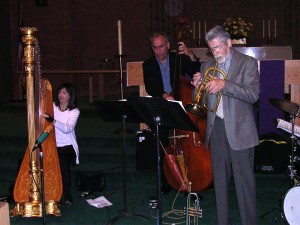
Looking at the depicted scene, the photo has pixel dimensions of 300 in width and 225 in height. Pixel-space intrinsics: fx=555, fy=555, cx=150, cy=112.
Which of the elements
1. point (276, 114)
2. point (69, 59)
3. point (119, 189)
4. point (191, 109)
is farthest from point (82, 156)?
point (69, 59)

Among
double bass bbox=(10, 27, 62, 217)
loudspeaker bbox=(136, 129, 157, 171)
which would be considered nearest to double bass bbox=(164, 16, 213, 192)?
double bass bbox=(10, 27, 62, 217)

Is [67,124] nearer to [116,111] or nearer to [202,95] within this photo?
[116,111]

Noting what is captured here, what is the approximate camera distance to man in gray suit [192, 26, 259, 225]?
4.22 metres

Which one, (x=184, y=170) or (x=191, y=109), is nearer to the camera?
(x=191, y=109)

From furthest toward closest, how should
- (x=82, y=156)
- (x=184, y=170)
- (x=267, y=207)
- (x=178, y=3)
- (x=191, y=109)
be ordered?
(x=178, y=3) → (x=82, y=156) → (x=267, y=207) → (x=184, y=170) → (x=191, y=109)

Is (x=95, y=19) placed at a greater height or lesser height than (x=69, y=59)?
greater

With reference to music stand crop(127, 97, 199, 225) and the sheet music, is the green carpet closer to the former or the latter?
the sheet music

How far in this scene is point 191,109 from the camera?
13.4 ft

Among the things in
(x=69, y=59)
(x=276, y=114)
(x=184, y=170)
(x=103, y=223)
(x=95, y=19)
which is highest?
(x=95, y=19)

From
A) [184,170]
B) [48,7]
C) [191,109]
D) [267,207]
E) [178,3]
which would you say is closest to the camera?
[191,109]

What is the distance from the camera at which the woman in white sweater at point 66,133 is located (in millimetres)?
5949

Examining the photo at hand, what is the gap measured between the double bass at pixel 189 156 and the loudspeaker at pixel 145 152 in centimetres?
124

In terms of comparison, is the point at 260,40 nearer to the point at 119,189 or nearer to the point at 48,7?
the point at 48,7

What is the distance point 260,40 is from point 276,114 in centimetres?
572
